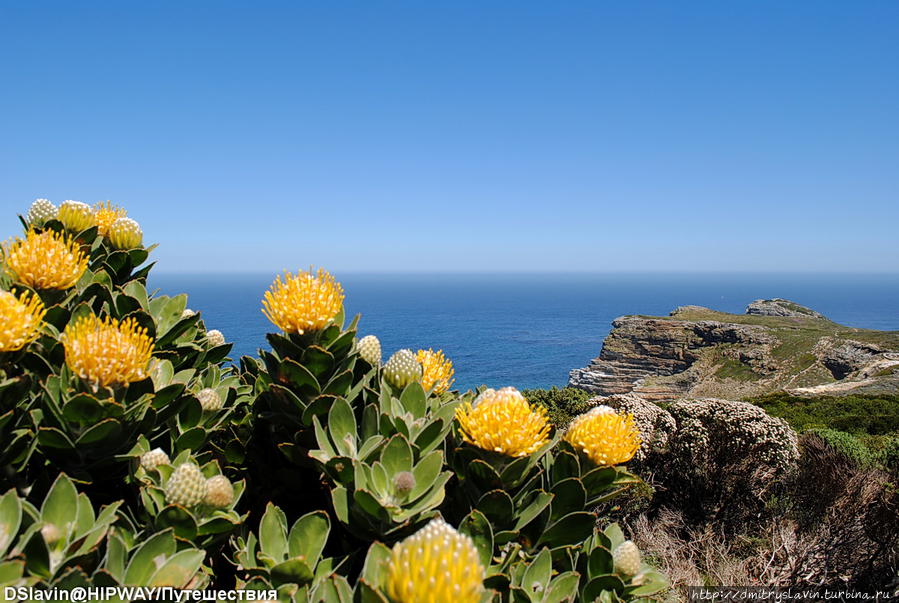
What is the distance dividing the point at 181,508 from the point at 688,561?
18.9ft

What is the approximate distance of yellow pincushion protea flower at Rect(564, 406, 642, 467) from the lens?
2.24 metres

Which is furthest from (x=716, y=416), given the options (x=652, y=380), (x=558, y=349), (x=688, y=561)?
(x=558, y=349)

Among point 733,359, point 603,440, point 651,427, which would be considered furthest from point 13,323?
point 733,359

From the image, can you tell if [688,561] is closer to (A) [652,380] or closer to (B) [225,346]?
(B) [225,346]

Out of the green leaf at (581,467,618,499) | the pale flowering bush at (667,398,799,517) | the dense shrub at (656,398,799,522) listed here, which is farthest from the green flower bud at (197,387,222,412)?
the pale flowering bush at (667,398,799,517)

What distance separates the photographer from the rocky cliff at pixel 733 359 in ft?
159

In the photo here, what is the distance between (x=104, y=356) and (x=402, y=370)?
1.22 m

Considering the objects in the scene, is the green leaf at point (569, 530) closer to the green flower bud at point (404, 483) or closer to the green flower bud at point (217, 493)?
the green flower bud at point (404, 483)

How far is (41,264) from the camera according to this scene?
210 cm

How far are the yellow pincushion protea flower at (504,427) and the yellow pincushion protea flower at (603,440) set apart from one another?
242 millimetres

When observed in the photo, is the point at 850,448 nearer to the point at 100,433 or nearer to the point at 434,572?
the point at 434,572

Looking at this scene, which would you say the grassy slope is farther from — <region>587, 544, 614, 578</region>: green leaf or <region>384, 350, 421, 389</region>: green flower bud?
<region>384, 350, 421, 389</region>: green flower bud

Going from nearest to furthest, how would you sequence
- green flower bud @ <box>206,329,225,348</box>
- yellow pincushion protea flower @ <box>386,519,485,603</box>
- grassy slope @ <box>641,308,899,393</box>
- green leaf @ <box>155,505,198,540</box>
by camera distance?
yellow pincushion protea flower @ <box>386,519,485,603</box>
green leaf @ <box>155,505,198,540</box>
green flower bud @ <box>206,329,225,348</box>
grassy slope @ <box>641,308,899,393</box>

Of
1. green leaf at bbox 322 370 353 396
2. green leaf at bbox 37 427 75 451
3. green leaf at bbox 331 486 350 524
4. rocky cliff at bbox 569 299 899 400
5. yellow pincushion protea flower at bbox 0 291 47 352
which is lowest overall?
rocky cliff at bbox 569 299 899 400
